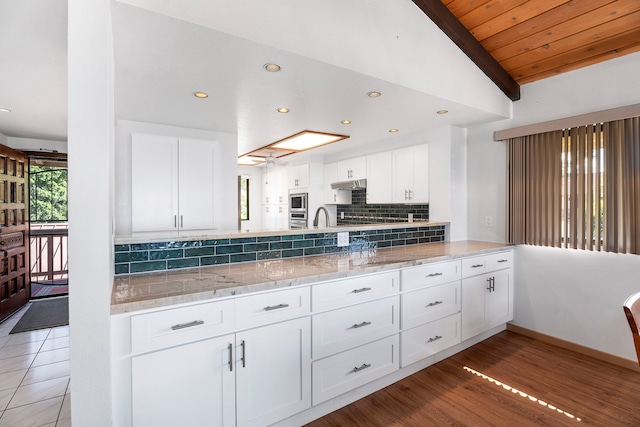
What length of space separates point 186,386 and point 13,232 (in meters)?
3.96

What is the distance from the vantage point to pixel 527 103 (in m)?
3.14

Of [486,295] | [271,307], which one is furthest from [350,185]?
[271,307]

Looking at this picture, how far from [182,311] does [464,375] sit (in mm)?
2151

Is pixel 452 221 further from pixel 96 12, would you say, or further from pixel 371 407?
pixel 96 12

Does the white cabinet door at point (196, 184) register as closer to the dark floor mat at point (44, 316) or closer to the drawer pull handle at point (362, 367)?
the dark floor mat at point (44, 316)

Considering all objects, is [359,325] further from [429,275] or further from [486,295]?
[486,295]

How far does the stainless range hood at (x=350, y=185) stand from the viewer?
179 inches

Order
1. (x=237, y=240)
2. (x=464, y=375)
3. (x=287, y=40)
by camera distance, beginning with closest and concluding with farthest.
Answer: (x=287, y=40) < (x=237, y=240) < (x=464, y=375)

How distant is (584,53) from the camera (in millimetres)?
2598

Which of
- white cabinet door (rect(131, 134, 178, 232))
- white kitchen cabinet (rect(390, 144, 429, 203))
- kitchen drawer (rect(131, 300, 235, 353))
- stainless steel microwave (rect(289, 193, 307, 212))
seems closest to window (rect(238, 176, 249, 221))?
stainless steel microwave (rect(289, 193, 307, 212))

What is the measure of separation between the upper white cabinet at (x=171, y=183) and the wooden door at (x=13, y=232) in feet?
5.91

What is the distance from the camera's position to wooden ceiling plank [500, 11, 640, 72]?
7.40ft

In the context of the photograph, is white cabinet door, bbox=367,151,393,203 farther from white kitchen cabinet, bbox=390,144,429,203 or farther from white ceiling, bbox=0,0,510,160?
white ceiling, bbox=0,0,510,160

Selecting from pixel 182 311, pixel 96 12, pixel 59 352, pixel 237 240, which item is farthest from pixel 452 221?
pixel 59 352
